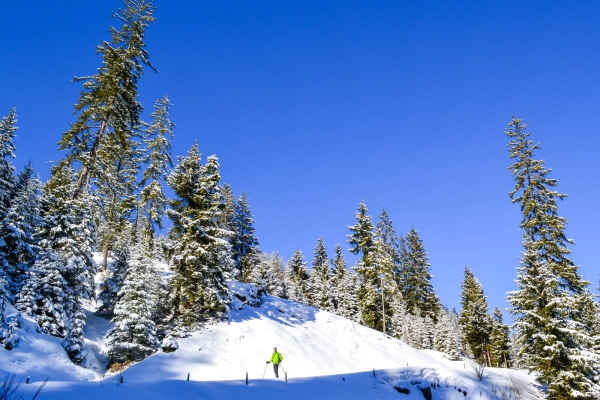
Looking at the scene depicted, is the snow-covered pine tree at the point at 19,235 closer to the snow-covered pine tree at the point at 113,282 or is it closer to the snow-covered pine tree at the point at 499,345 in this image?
the snow-covered pine tree at the point at 113,282

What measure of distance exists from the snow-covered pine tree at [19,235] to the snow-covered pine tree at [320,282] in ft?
122

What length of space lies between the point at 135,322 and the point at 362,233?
37.9 meters

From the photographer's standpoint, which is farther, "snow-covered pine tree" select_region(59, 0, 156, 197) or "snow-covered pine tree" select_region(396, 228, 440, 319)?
"snow-covered pine tree" select_region(396, 228, 440, 319)

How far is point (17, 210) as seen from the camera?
813 inches

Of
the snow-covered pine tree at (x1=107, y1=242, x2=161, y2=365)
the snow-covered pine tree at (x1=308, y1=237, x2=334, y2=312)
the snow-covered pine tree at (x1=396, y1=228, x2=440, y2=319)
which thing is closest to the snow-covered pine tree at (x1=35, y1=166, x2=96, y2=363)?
the snow-covered pine tree at (x1=107, y1=242, x2=161, y2=365)

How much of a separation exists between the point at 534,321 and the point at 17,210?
101 feet

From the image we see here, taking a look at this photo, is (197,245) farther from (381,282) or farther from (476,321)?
(476,321)

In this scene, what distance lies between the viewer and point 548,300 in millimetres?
21719

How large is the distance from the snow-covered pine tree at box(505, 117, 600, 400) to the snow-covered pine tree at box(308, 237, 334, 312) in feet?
97.9

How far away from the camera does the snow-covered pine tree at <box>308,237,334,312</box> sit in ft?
171

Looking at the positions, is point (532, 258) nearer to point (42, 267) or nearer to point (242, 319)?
point (242, 319)

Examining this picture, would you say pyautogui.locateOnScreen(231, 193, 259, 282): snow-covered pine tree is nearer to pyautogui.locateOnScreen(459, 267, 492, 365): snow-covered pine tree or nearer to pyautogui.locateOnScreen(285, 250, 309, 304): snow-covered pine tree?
pyautogui.locateOnScreen(285, 250, 309, 304): snow-covered pine tree

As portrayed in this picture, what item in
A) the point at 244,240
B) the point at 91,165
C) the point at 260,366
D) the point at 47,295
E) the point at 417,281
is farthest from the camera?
the point at 417,281

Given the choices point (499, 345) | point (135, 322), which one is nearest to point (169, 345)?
point (135, 322)
